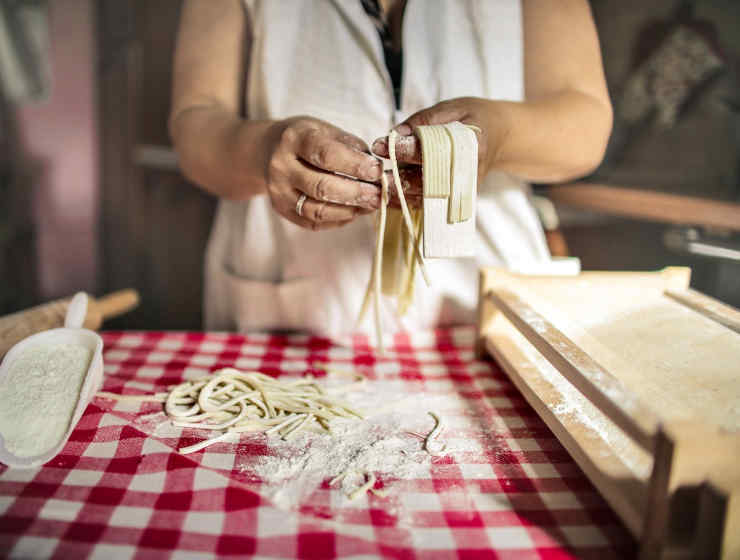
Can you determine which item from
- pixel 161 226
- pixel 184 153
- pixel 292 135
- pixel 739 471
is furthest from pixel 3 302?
pixel 739 471

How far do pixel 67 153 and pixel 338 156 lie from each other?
2.06m

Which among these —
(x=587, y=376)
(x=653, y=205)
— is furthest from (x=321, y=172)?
(x=653, y=205)

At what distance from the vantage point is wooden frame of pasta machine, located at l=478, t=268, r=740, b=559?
0.53m

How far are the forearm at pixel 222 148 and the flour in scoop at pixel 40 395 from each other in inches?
16.2

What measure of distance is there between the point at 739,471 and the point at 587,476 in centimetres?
20

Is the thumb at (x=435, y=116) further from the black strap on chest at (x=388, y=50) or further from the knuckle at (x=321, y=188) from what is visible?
the black strap on chest at (x=388, y=50)

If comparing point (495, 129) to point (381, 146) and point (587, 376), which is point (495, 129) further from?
point (587, 376)

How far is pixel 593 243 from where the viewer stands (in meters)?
2.15

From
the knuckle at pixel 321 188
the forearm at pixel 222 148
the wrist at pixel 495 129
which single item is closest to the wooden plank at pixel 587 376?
the wrist at pixel 495 129

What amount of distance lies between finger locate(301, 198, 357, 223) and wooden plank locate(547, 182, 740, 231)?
3.08 feet

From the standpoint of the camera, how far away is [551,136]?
1108 millimetres

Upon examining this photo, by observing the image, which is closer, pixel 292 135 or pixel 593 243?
pixel 292 135

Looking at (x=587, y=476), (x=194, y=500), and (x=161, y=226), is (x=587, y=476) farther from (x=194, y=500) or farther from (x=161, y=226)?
(x=161, y=226)

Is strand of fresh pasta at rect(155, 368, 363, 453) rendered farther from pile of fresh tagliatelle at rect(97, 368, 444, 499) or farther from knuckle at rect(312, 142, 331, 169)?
knuckle at rect(312, 142, 331, 169)
